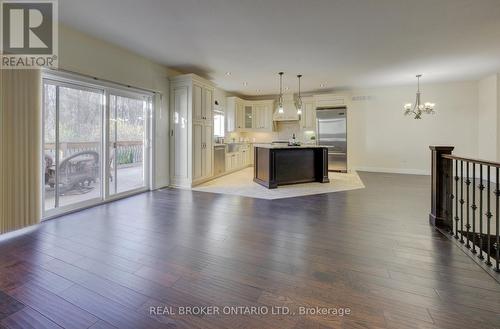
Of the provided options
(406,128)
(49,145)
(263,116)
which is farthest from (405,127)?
(49,145)

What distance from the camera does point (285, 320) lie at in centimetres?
151

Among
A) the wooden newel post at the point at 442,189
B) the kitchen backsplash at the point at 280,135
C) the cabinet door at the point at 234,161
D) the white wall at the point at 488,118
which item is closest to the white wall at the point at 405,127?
the white wall at the point at 488,118

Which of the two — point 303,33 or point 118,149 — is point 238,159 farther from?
point 303,33

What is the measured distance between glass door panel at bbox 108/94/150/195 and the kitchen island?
2.72 m

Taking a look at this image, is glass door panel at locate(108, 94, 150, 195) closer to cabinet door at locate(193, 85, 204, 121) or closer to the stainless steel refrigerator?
cabinet door at locate(193, 85, 204, 121)

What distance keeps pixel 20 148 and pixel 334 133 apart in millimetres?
7533

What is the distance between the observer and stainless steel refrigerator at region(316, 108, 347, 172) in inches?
310

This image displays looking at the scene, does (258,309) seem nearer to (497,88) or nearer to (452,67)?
(452,67)

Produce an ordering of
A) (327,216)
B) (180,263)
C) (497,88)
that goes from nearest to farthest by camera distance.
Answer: (180,263), (327,216), (497,88)

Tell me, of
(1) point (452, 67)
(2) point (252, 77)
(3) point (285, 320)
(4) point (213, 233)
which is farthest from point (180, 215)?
(1) point (452, 67)

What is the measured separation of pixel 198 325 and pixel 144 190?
4303 millimetres

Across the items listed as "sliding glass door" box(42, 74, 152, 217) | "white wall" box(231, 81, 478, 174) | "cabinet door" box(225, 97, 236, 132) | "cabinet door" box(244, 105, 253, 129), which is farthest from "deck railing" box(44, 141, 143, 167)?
"white wall" box(231, 81, 478, 174)

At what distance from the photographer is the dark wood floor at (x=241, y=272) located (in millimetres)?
1547

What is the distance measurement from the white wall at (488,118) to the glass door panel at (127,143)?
853 cm
